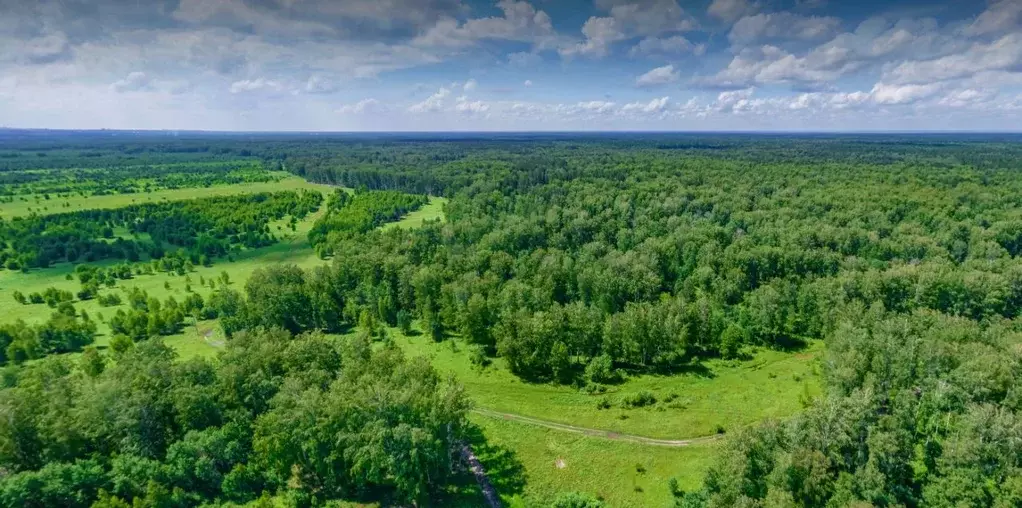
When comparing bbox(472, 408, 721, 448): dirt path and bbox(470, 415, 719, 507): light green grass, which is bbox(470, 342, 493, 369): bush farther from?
bbox(470, 415, 719, 507): light green grass

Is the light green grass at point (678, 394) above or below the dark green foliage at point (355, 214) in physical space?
below

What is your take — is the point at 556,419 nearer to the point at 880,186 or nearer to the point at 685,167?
the point at 880,186

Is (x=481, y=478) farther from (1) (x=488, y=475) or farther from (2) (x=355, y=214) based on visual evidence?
(2) (x=355, y=214)

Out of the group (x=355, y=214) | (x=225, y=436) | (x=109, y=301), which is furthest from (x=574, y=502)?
(x=355, y=214)

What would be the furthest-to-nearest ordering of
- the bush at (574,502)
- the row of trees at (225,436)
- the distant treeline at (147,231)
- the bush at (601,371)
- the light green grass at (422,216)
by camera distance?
the light green grass at (422,216), the distant treeline at (147,231), the bush at (601,371), the row of trees at (225,436), the bush at (574,502)

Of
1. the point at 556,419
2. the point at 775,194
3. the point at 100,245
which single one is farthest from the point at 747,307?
the point at 100,245

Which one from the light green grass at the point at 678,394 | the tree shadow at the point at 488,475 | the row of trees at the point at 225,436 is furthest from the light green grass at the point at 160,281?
the tree shadow at the point at 488,475

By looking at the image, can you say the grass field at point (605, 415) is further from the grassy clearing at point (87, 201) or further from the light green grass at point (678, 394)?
the grassy clearing at point (87, 201)

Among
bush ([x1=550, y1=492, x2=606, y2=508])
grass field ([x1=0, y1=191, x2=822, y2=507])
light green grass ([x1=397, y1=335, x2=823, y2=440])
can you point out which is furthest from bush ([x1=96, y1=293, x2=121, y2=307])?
bush ([x1=550, y1=492, x2=606, y2=508])
